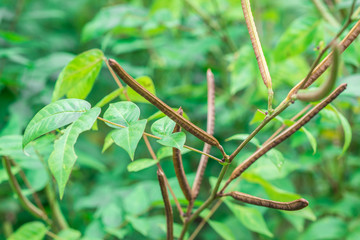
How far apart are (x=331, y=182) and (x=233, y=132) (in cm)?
42

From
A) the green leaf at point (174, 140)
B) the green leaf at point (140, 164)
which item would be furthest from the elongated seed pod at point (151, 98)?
the green leaf at point (140, 164)

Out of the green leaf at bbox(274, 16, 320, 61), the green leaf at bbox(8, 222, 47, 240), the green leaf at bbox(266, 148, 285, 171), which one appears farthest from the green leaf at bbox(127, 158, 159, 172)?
the green leaf at bbox(274, 16, 320, 61)

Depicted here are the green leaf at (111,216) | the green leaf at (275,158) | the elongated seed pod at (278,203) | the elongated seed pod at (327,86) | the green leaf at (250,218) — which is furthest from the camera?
the green leaf at (111,216)

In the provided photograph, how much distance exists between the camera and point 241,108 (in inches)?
50.0

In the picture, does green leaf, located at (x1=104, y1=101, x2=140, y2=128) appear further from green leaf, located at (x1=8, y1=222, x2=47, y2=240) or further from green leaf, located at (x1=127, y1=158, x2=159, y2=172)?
green leaf, located at (x1=8, y1=222, x2=47, y2=240)

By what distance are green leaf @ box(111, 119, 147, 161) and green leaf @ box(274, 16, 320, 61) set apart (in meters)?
0.52

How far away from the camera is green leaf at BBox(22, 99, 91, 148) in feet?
1.22

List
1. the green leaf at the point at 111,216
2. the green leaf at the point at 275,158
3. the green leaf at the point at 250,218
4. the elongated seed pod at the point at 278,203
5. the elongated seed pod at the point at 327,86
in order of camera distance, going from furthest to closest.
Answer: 1. the green leaf at the point at 111,216
2. the green leaf at the point at 250,218
3. the green leaf at the point at 275,158
4. the elongated seed pod at the point at 278,203
5. the elongated seed pod at the point at 327,86

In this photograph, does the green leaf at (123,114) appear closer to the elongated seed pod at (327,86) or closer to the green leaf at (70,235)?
the elongated seed pod at (327,86)

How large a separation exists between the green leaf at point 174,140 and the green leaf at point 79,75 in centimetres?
19

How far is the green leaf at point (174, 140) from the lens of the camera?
1.22 feet

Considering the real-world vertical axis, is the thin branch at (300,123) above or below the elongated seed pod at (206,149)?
above

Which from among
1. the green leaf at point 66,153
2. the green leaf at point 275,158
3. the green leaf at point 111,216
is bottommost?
the green leaf at point 111,216

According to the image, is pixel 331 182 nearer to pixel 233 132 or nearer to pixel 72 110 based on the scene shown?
pixel 233 132
